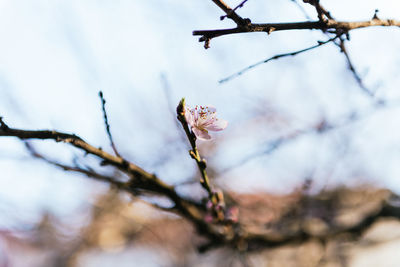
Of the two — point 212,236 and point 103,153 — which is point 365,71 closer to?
point 212,236

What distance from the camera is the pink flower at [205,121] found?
1065 mm

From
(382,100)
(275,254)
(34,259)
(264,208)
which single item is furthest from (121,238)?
(382,100)

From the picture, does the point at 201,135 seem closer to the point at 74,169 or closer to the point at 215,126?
the point at 215,126

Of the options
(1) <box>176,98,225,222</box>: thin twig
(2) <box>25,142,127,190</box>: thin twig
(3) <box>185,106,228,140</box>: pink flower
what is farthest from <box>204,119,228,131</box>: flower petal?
(2) <box>25,142,127,190</box>: thin twig

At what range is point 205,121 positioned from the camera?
1.13m

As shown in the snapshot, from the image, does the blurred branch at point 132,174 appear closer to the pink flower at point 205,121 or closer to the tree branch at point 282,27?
the pink flower at point 205,121

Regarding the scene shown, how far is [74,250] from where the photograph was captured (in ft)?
13.1

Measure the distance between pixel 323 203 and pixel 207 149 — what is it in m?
1.40

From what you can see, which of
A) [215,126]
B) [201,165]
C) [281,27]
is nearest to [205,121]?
[215,126]

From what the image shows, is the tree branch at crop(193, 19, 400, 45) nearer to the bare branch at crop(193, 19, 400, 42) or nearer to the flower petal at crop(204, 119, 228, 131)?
the bare branch at crop(193, 19, 400, 42)

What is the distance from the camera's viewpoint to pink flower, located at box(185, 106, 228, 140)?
106cm

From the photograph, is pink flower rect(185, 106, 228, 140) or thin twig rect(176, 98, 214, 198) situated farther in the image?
pink flower rect(185, 106, 228, 140)

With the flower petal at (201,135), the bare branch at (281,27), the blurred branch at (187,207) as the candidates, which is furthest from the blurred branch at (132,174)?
the bare branch at (281,27)

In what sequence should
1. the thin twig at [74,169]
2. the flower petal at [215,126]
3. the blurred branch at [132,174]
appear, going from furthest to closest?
the flower petal at [215,126] < the thin twig at [74,169] < the blurred branch at [132,174]
